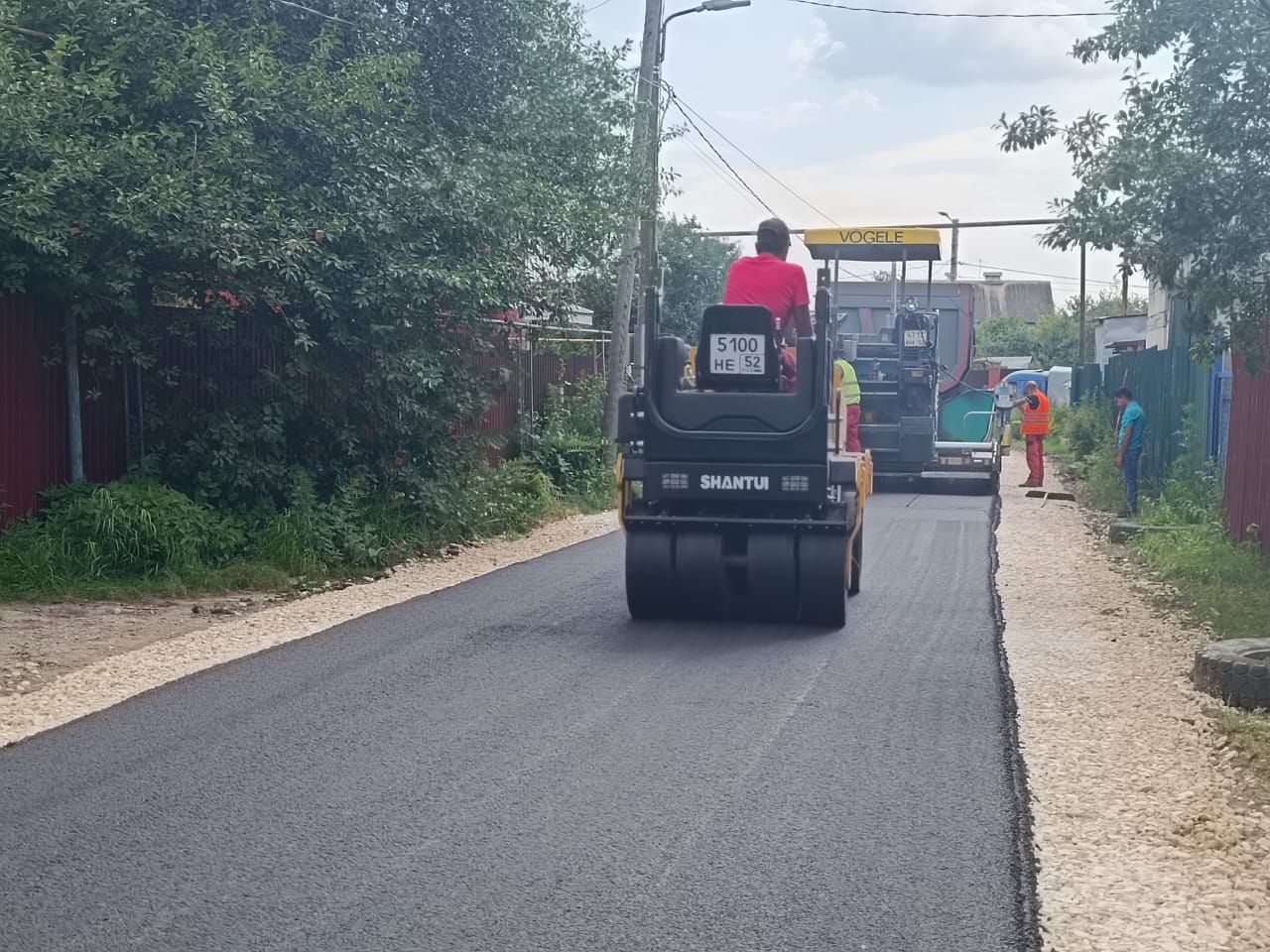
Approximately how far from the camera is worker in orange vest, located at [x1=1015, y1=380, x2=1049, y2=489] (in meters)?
21.8

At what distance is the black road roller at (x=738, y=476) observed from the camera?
9.49 metres

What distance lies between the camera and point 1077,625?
32.8 feet

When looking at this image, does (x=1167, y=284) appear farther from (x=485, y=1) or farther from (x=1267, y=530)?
(x=485, y=1)

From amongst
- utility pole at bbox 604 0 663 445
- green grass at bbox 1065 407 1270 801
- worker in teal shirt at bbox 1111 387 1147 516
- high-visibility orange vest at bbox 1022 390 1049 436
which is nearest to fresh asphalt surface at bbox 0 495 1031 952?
green grass at bbox 1065 407 1270 801

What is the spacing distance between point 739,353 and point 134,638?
4.32 meters

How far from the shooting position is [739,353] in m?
9.68

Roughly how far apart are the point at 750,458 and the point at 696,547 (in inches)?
26.7

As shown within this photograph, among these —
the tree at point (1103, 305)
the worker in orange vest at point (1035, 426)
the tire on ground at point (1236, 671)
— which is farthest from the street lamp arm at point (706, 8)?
the tree at point (1103, 305)

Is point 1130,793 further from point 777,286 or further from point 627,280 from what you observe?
point 627,280

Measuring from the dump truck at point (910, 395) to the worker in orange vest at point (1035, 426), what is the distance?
50 centimetres

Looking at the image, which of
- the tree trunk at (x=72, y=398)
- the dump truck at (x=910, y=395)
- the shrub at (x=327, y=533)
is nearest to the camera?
the tree trunk at (x=72, y=398)

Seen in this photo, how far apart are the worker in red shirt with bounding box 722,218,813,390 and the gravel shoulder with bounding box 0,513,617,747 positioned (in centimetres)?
341

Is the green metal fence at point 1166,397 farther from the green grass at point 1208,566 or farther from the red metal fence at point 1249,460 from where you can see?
the red metal fence at point 1249,460

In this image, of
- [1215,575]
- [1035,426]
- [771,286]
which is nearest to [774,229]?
[771,286]
